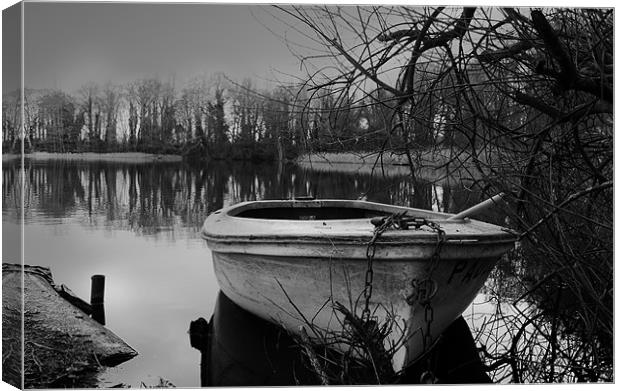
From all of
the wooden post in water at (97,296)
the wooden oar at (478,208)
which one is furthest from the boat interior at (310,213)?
the wooden oar at (478,208)

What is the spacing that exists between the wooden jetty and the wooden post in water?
0.07m

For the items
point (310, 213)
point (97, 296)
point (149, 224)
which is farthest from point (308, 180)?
point (97, 296)

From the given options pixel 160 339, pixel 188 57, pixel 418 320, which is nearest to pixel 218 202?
pixel 160 339

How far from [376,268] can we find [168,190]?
78.9 inches

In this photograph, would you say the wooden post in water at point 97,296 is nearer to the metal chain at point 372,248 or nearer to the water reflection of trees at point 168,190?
the water reflection of trees at point 168,190

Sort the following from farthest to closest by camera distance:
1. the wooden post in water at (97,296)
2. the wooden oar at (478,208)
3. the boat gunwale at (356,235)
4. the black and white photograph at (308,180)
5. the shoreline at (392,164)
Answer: the wooden post in water at (97,296) < the wooden oar at (478,208) < the shoreline at (392,164) < the boat gunwale at (356,235) < the black and white photograph at (308,180)

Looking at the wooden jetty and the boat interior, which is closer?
the wooden jetty

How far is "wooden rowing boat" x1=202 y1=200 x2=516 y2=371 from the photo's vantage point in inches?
124

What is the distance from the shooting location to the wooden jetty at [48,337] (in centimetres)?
284

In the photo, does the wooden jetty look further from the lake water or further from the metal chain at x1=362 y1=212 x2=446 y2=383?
the metal chain at x1=362 y1=212 x2=446 y2=383

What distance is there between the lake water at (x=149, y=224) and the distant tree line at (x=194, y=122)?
0.16 metres

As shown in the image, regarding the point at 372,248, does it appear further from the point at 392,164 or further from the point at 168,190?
the point at 168,190

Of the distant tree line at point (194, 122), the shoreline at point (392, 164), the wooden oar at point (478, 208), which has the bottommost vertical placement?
the wooden oar at point (478, 208)

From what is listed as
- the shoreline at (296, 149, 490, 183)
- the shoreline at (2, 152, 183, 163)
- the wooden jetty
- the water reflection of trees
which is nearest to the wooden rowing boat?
the shoreline at (296, 149, 490, 183)
